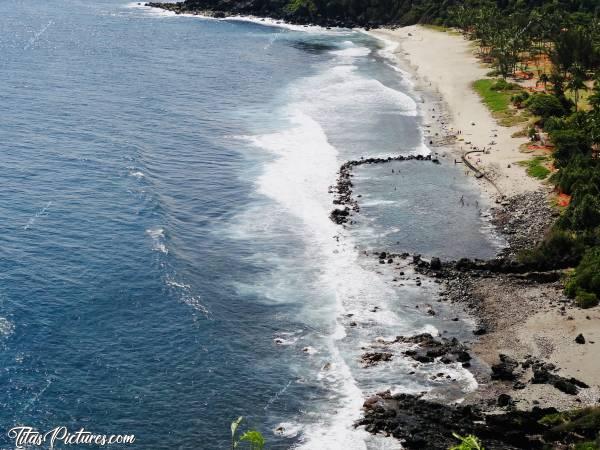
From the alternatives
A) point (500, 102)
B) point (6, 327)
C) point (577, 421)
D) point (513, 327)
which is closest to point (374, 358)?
point (513, 327)

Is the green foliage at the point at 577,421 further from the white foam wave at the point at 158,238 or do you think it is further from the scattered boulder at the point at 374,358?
the white foam wave at the point at 158,238

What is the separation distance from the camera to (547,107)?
104 metres

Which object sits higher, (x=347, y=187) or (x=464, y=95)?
(x=464, y=95)

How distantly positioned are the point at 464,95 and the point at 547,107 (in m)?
23.9

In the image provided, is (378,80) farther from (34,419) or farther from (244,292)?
(34,419)

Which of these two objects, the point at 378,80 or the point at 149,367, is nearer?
the point at 149,367

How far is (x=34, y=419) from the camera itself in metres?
48.5

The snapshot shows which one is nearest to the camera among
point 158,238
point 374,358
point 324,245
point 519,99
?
point 374,358

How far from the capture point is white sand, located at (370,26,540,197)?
89312 millimetres

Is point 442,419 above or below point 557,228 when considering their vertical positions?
below

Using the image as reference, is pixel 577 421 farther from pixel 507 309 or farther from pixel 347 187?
pixel 347 187

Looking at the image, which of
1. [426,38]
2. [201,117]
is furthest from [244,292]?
[426,38]

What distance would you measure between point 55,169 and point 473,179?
50286 millimetres

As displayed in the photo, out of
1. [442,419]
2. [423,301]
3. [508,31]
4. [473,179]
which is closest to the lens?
[442,419]
